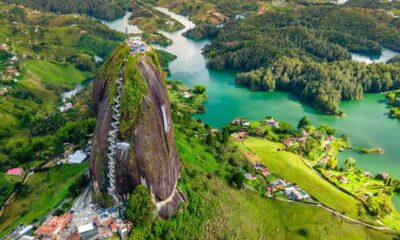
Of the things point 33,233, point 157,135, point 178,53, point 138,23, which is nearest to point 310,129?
point 157,135

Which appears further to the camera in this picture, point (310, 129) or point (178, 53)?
point (178, 53)

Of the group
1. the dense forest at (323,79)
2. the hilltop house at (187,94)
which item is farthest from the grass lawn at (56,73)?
the dense forest at (323,79)

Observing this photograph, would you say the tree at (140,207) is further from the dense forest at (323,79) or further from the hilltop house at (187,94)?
the dense forest at (323,79)

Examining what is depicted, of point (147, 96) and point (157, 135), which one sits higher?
point (147, 96)

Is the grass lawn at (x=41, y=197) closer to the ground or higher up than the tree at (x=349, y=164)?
higher up

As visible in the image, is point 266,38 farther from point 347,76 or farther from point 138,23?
point 138,23

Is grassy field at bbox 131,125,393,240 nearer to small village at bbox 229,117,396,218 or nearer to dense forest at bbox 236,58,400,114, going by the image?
small village at bbox 229,117,396,218

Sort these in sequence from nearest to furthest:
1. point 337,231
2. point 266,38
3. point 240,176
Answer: point 337,231
point 240,176
point 266,38

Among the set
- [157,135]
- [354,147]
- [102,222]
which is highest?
[157,135]
